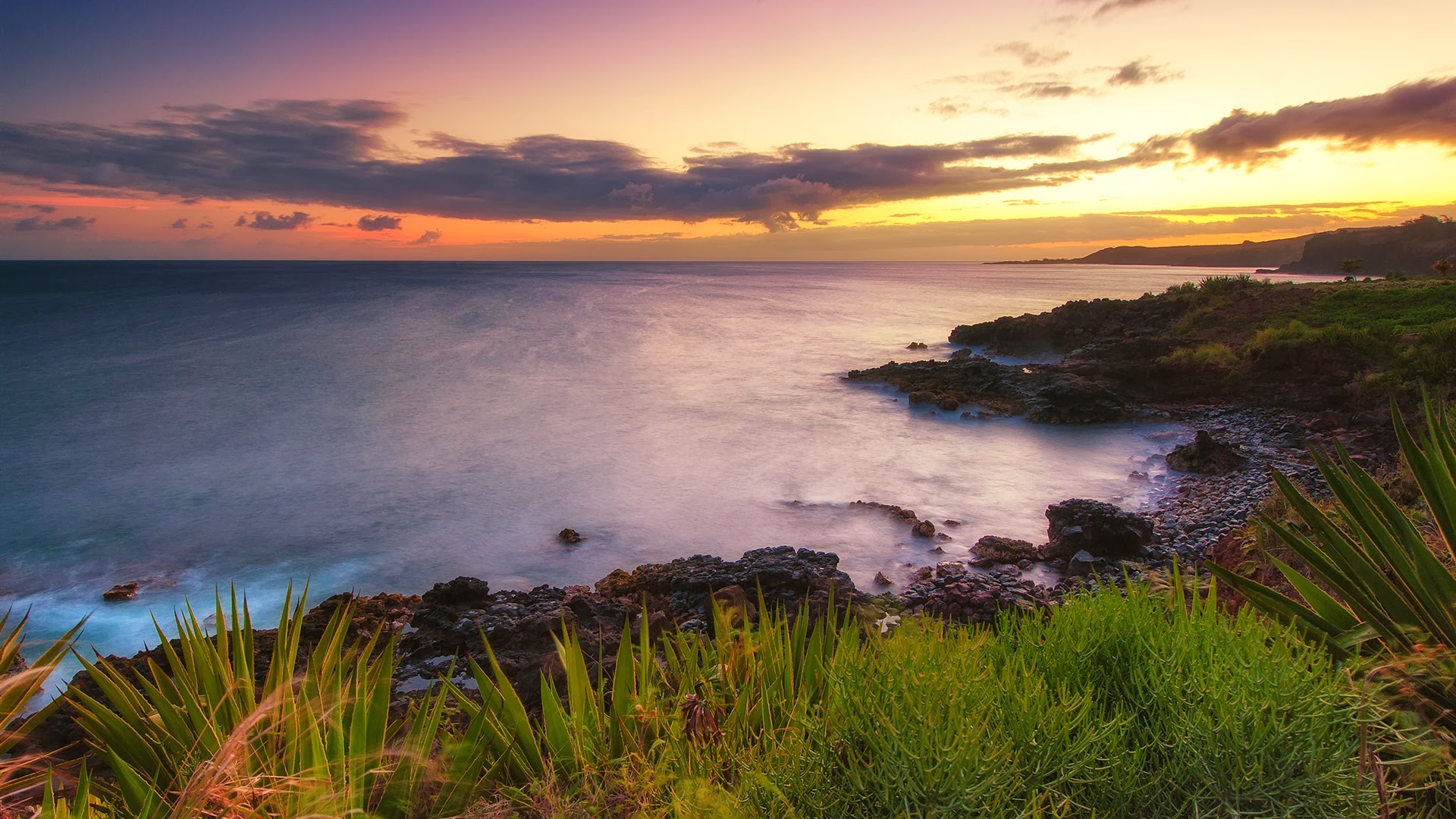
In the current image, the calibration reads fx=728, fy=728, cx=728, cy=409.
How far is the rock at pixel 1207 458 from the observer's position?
1320cm

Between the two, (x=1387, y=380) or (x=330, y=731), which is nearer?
(x=330, y=731)

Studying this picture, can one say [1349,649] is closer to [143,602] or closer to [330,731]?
[330,731]

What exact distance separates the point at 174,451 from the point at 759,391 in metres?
17.1

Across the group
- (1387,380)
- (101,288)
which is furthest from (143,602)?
→ (101,288)

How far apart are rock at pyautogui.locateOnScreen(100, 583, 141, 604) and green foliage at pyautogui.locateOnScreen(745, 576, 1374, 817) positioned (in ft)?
37.5

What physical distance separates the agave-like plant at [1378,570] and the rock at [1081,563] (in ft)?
21.2

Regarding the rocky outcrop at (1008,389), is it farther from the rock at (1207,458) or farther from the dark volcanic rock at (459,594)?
the dark volcanic rock at (459,594)

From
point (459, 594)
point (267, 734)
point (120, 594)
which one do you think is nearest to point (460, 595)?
point (459, 594)

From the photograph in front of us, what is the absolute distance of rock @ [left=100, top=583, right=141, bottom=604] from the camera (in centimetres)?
977

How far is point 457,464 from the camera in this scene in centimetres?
1691

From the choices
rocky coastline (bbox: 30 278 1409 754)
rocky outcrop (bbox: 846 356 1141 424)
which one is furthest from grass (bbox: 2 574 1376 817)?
rocky outcrop (bbox: 846 356 1141 424)

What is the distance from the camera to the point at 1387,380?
47.6ft

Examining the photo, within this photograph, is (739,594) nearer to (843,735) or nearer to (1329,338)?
(843,735)

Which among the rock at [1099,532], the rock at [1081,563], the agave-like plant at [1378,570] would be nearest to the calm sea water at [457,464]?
the rock at [1099,532]
